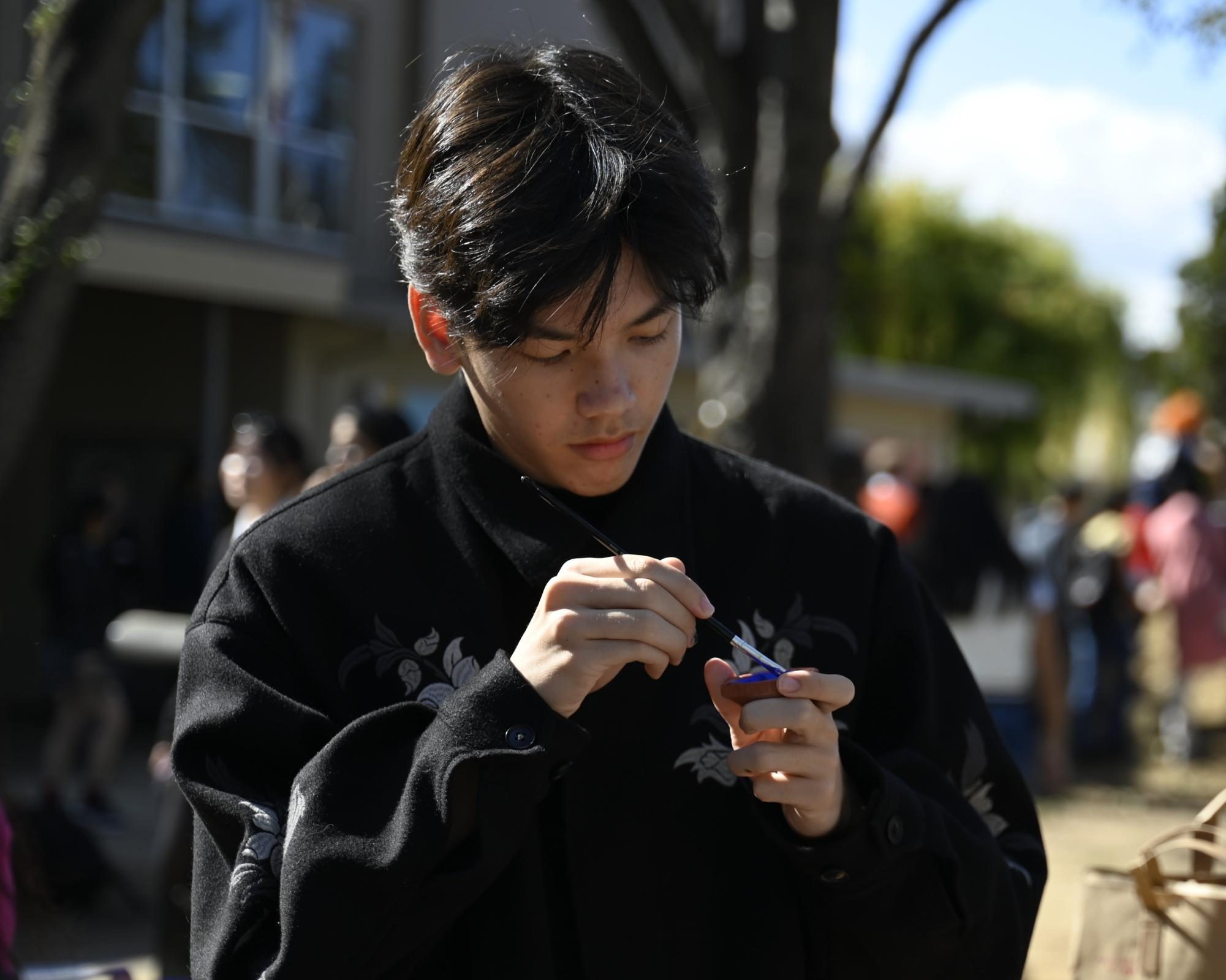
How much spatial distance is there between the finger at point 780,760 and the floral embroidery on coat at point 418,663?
12.9 inches

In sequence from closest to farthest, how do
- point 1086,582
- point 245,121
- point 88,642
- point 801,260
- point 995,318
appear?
point 801,260 < point 88,642 < point 1086,582 < point 245,121 < point 995,318

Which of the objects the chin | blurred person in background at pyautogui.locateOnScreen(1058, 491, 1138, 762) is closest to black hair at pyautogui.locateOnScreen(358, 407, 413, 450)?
the chin

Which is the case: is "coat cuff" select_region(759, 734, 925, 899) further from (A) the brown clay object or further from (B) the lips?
(B) the lips

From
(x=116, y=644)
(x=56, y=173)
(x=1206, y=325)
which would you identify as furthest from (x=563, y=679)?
(x=116, y=644)

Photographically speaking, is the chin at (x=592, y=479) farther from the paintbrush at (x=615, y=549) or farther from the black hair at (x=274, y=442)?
the black hair at (x=274, y=442)

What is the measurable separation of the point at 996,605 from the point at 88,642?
16.6 ft

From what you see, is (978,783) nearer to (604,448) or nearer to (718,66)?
(604,448)

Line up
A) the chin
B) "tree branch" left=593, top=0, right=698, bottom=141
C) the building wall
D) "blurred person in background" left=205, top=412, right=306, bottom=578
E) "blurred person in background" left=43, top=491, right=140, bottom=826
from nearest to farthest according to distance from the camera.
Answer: the chin
"blurred person in background" left=205, top=412, right=306, bottom=578
"tree branch" left=593, top=0, right=698, bottom=141
"blurred person in background" left=43, top=491, right=140, bottom=826
the building wall

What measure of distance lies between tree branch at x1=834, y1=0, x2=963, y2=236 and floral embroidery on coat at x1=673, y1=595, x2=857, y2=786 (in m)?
3.91

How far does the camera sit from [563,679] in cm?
138

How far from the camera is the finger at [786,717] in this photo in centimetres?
140

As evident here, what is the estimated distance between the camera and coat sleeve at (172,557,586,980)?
1379 mm

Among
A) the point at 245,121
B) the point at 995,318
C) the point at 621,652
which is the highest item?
the point at 245,121

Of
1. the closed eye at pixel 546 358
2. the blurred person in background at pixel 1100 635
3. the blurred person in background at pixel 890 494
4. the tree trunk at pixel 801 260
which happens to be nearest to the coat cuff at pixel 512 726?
the closed eye at pixel 546 358
